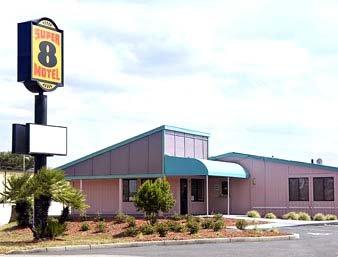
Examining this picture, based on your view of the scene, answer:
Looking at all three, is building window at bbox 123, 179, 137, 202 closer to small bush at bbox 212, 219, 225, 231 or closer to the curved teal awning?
the curved teal awning

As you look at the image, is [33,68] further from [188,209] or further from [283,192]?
[283,192]

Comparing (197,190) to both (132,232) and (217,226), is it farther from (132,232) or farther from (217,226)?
(132,232)

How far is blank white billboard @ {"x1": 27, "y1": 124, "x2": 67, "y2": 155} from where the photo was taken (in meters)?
24.1

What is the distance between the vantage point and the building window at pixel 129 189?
40375 millimetres

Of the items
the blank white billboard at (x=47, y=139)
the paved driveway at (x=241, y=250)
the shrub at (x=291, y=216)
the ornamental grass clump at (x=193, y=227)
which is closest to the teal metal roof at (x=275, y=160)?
the shrub at (x=291, y=216)

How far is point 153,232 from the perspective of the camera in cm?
2348

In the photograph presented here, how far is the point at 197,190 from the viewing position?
133 feet

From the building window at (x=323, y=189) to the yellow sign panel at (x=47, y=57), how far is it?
1958 cm

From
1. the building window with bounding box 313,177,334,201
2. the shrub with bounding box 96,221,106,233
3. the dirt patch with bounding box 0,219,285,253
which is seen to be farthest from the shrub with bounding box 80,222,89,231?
the building window with bounding box 313,177,334,201

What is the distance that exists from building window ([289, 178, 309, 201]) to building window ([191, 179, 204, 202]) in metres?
5.51

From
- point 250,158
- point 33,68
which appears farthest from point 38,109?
point 250,158

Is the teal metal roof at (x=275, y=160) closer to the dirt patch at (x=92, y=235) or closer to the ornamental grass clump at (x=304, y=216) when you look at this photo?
the ornamental grass clump at (x=304, y=216)

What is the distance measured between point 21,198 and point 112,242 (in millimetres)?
3394

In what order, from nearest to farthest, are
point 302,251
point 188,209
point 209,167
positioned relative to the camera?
point 302,251
point 209,167
point 188,209
